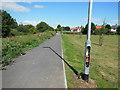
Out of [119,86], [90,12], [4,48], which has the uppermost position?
[90,12]

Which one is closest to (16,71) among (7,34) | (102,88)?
(102,88)

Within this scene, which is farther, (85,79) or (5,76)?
(5,76)

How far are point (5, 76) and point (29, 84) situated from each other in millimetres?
1658

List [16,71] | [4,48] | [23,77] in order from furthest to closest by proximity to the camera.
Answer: [4,48], [16,71], [23,77]

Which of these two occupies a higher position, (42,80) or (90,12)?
(90,12)

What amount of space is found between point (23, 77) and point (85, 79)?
299cm

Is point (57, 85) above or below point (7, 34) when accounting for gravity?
below

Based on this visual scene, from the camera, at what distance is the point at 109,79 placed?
18.0 feet

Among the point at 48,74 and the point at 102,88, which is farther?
the point at 48,74

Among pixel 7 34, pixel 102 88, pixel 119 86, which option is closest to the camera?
pixel 102 88

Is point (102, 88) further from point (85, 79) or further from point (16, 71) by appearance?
point (16, 71)

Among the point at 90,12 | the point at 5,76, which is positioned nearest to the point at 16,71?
the point at 5,76

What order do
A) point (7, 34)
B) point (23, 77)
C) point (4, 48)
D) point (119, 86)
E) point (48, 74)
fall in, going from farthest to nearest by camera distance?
point (7, 34) → point (4, 48) → point (48, 74) → point (23, 77) → point (119, 86)

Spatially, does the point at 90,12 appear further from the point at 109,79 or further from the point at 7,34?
the point at 7,34
